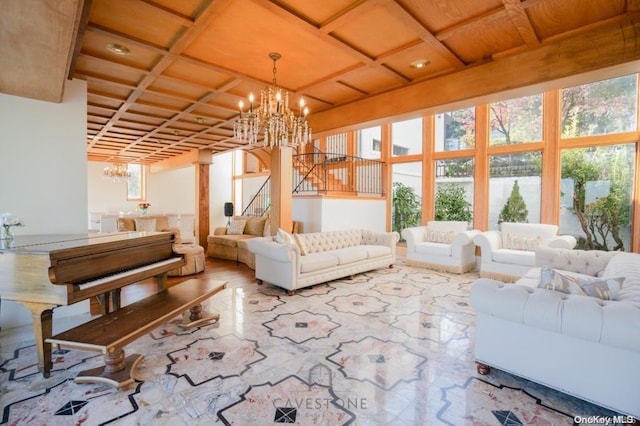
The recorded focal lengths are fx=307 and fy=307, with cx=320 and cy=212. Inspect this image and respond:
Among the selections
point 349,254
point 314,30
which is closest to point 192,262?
point 349,254

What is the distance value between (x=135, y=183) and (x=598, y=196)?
13.2 m

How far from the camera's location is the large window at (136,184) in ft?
36.7

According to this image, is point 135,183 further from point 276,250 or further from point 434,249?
point 434,249

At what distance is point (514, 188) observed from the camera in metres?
6.26

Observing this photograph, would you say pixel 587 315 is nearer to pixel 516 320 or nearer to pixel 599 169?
pixel 516 320

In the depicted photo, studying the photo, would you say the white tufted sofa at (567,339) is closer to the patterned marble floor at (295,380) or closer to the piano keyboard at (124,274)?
the patterned marble floor at (295,380)

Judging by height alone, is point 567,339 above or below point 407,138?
below

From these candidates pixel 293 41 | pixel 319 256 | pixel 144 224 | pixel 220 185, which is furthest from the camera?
pixel 220 185

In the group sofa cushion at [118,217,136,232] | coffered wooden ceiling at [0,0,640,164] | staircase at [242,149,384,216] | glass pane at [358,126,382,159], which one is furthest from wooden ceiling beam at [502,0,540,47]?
sofa cushion at [118,217,136,232]

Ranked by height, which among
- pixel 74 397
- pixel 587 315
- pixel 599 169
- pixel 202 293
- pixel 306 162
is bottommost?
pixel 74 397

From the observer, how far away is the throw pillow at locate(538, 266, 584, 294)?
218 centimetres

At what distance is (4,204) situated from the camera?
10.3ft

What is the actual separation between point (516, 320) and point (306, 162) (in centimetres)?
765

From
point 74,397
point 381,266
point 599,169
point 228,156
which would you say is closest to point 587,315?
point 74,397
